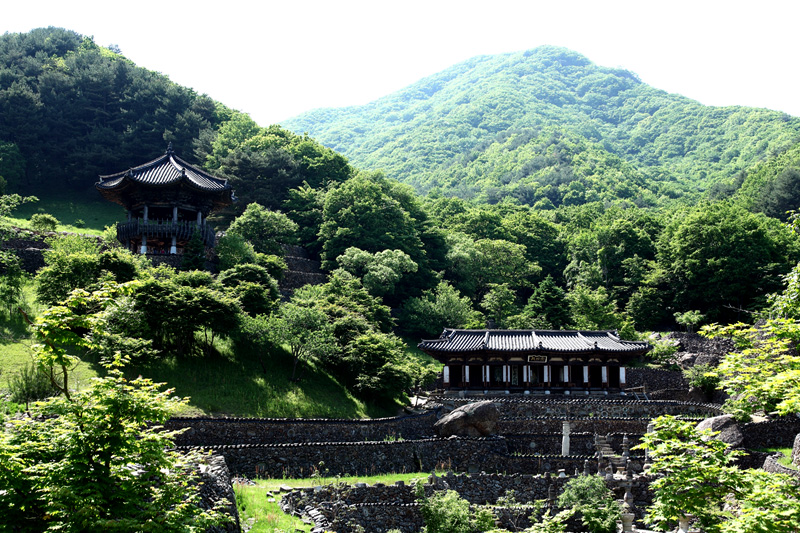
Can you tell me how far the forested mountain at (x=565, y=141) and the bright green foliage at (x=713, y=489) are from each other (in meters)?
87.9

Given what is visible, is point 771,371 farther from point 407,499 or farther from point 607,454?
point 607,454

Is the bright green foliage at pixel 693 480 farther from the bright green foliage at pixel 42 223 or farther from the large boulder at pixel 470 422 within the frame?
the bright green foliage at pixel 42 223

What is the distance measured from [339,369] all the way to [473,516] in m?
16.0

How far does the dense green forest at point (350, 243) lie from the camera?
33.1m

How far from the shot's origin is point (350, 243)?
54.2m

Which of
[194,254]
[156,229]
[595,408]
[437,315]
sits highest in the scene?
[156,229]

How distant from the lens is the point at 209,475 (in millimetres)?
15609

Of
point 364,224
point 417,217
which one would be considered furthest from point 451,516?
point 417,217

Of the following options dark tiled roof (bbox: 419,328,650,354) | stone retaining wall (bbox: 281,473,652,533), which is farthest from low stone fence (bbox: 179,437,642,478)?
dark tiled roof (bbox: 419,328,650,354)

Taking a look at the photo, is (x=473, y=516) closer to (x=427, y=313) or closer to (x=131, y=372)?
(x=131, y=372)

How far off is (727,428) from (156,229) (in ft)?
115

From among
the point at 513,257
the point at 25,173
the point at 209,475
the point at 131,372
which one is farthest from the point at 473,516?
the point at 25,173

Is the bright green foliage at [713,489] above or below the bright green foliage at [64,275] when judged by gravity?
below

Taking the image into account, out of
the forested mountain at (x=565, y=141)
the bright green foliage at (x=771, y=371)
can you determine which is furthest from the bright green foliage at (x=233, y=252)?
the forested mountain at (x=565, y=141)
